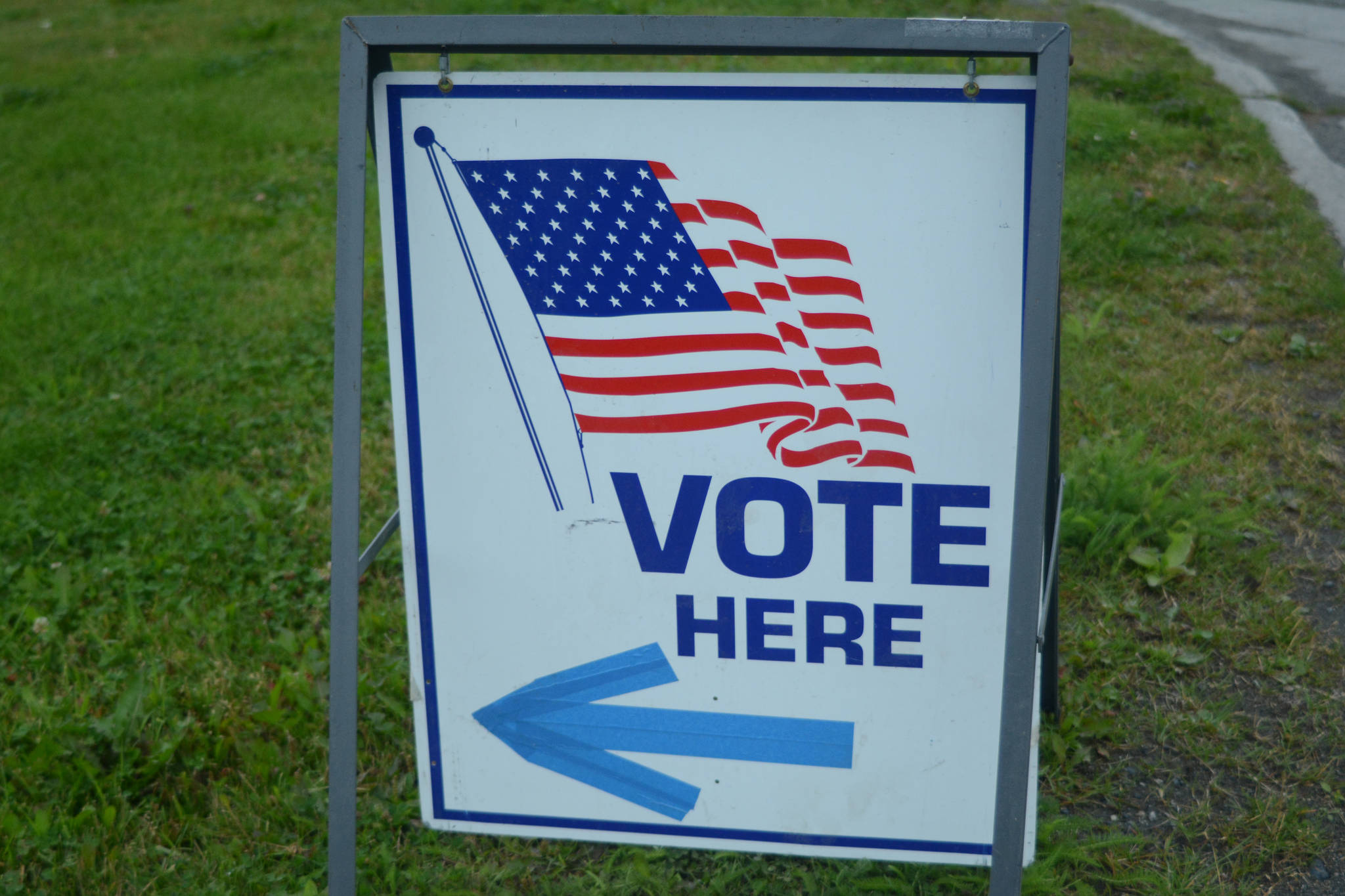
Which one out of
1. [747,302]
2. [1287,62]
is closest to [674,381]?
[747,302]

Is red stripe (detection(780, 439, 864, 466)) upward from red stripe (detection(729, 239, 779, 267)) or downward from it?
downward

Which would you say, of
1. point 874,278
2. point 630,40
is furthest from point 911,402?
point 630,40

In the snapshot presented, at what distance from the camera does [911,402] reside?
5.48 ft

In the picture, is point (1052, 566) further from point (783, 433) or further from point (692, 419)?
point (692, 419)

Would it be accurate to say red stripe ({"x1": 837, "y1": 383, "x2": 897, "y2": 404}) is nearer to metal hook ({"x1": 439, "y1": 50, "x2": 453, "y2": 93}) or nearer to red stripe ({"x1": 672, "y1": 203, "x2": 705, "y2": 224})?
red stripe ({"x1": 672, "y1": 203, "x2": 705, "y2": 224})

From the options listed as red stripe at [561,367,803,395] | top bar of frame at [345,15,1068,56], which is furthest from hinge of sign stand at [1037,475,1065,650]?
top bar of frame at [345,15,1068,56]

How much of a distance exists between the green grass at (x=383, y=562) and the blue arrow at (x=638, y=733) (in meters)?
0.45

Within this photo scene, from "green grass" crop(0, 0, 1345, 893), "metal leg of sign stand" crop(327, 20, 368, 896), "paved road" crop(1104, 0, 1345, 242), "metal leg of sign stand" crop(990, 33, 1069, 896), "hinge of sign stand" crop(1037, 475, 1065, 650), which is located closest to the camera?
"metal leg of sign stand" crop(990, 33, 1069, 896)

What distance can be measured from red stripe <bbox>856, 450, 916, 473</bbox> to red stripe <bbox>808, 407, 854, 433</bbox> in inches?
2.4

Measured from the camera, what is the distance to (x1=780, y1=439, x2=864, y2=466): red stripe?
5.56ft

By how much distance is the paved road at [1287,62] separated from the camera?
602cm

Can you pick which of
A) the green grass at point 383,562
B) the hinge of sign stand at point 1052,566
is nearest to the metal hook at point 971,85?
the hinge of sign stand at point 1052,566

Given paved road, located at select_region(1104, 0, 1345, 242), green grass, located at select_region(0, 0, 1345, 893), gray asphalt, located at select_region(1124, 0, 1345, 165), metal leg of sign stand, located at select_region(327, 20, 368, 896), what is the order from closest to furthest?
metal leg of sign stand, located at select_region(327, 20, 368, 896), green grass, located at select_region(0, 0, 1345, 893), paved road, located at select_region(1104, 0, 1345, 242), gray asphalt, located at select_region(1124, 0, 1345, 165)

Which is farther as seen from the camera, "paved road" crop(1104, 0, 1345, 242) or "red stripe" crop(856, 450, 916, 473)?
"paved road" crop(1104, 0, 1345, 242)
